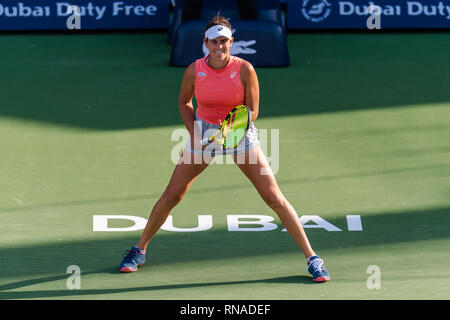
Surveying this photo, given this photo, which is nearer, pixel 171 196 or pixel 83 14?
pixel 171 196

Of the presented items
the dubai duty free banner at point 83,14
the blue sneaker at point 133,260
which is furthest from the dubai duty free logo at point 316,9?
the blue sneaker at point 133,260

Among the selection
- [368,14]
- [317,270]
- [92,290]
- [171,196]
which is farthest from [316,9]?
[92,290]

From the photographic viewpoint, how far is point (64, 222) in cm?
974

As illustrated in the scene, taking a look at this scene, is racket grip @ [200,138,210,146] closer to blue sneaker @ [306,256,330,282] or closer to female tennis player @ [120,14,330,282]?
female tennis player @ [120,14,330,282]

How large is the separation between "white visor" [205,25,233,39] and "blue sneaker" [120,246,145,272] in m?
1.94

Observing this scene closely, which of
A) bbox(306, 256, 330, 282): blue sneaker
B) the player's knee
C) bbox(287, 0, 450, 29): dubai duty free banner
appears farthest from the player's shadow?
bbox(287, 0, 450, 29): dubai duty free banner

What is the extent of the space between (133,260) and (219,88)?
1.69 m

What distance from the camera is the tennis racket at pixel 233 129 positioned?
7855 millimetres

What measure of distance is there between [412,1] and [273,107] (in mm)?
5687

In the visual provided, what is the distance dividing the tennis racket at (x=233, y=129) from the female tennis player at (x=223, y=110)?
65 millimetres

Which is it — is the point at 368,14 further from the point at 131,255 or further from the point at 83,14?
the point at 131,255

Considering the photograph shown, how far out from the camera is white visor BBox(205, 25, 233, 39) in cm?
782

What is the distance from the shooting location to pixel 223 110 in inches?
314
